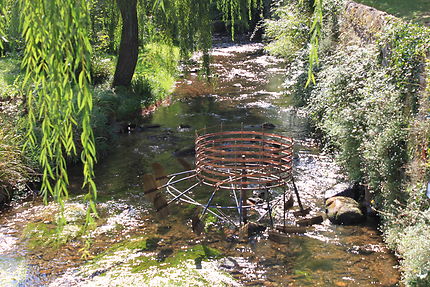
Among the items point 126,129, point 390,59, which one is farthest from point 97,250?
point 126,129

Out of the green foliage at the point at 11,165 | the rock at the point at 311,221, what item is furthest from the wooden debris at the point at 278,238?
the green foliage at the point at 11,165

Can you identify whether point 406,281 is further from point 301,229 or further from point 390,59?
point 390,59

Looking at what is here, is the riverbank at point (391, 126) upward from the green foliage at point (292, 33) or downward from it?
downward

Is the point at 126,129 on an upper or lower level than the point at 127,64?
lower

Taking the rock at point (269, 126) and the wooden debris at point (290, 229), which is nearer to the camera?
the wooden debris at point (290, 229)

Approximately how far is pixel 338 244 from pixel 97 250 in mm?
2958

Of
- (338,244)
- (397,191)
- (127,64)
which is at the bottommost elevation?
(338,244)

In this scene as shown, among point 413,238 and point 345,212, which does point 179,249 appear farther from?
point 413,238

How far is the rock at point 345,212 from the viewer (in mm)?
6984

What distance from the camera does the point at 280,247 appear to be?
6.38 metres

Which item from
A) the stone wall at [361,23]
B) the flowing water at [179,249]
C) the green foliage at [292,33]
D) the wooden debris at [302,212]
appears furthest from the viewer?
the green foliage at [292,33]

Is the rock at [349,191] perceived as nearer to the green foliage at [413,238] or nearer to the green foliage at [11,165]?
the green foliage at [413,238]

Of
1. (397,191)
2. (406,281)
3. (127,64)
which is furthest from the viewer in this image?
(127,64)

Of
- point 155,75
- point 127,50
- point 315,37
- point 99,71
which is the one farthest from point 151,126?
point 315,37
